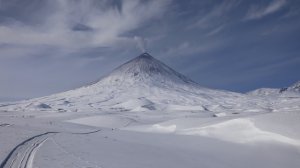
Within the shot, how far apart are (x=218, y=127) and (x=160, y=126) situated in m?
14.1

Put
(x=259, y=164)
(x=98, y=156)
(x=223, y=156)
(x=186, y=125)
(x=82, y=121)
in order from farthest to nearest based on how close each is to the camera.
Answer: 1. (x=82, y=121)
2. (x=186, y=125)
3. (x=223, y=156)
4. (x=259, y=164)
5. (x=98, y=156)

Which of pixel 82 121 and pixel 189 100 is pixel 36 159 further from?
pixel 189 100

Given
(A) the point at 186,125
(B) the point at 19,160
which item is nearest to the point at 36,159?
(B) the point at 19,160

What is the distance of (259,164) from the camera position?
20844 millimetres

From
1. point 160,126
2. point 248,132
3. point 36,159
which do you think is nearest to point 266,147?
point 248,132

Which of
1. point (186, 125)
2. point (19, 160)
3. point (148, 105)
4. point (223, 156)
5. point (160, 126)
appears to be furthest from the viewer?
point (148, 105)

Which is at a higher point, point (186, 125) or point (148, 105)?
point (148, 105)

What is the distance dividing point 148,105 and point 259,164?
4826 inches

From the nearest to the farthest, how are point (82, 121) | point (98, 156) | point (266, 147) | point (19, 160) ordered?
point (19, 160), point (98, 156), point (266, 147), point (82, 121)

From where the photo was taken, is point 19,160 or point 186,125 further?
point 186,125

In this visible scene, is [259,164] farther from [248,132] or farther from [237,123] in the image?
[237,123]

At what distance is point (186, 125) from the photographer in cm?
4212

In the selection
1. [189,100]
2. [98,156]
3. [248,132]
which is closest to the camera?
[98,156]

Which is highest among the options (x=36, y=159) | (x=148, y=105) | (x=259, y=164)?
(x=148, y=105)
